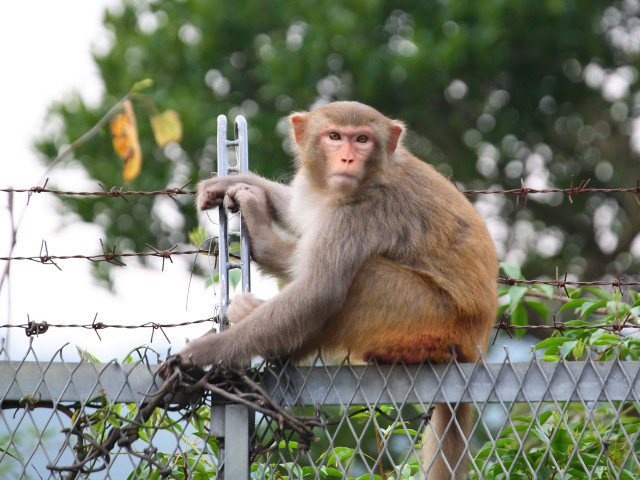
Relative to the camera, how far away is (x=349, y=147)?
4.07 meters

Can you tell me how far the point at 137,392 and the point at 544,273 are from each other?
10840 millimetres

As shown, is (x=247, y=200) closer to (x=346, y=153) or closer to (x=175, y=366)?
(x=346, y=153)

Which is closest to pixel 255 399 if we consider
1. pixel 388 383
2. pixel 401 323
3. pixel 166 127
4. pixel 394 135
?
pixel 388 383

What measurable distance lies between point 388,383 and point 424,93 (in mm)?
9701

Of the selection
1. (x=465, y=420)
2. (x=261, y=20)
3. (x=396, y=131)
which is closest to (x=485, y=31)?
(x=261, y=20)

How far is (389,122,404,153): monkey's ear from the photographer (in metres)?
4.21

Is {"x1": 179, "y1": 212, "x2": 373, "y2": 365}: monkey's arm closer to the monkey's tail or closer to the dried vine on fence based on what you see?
Answer: the dried vine on fence

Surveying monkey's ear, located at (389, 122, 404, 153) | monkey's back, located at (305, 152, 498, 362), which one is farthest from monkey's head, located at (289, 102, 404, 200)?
monkey's back, located at (305, 152, 498, 362)

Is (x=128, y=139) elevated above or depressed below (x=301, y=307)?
above

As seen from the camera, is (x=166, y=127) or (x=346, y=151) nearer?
(x=166, y=127)

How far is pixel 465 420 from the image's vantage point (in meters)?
3.68

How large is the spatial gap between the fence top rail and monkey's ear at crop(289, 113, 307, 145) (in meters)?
1.62

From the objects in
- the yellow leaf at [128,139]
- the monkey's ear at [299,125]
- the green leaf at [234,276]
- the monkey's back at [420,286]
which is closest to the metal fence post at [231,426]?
the yellow leaf at [128,139]

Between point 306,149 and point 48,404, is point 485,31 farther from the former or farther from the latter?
point 48,404
